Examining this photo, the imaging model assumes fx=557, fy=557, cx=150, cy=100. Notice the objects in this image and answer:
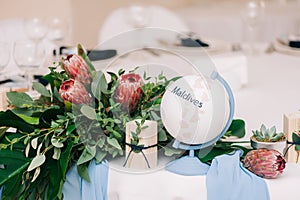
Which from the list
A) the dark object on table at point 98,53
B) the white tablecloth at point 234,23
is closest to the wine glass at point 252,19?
the dark object on table at point 98,53

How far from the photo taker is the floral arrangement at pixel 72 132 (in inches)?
45.1

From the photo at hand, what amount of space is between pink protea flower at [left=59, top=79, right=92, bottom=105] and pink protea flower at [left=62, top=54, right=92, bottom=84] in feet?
0.13

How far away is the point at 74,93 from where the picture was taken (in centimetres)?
118

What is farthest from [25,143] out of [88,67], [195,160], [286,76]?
[286,76]

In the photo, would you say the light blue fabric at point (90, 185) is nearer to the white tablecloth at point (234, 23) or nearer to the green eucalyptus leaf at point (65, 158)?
the green eucalyptus leaf at point (65, 158)

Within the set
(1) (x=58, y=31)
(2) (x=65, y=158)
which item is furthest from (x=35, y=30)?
(2) (x=65, y=158)

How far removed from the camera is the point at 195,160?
114cm

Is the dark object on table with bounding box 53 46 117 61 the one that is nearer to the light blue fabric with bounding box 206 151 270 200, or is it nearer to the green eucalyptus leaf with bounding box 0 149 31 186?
the green eucalyptus leaf with bounding box 0 149 31 186

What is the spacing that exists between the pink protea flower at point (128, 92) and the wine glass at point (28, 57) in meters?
0.64

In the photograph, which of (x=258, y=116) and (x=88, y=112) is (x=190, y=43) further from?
(x=88, y=112)

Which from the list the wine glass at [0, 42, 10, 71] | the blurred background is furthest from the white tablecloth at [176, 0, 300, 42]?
the wine glass at [0, 42, 10, 71]

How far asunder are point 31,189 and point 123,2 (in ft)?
11.2

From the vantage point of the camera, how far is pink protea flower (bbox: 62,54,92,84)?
124 centimetres

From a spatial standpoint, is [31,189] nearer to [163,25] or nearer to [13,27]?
[13,27]
